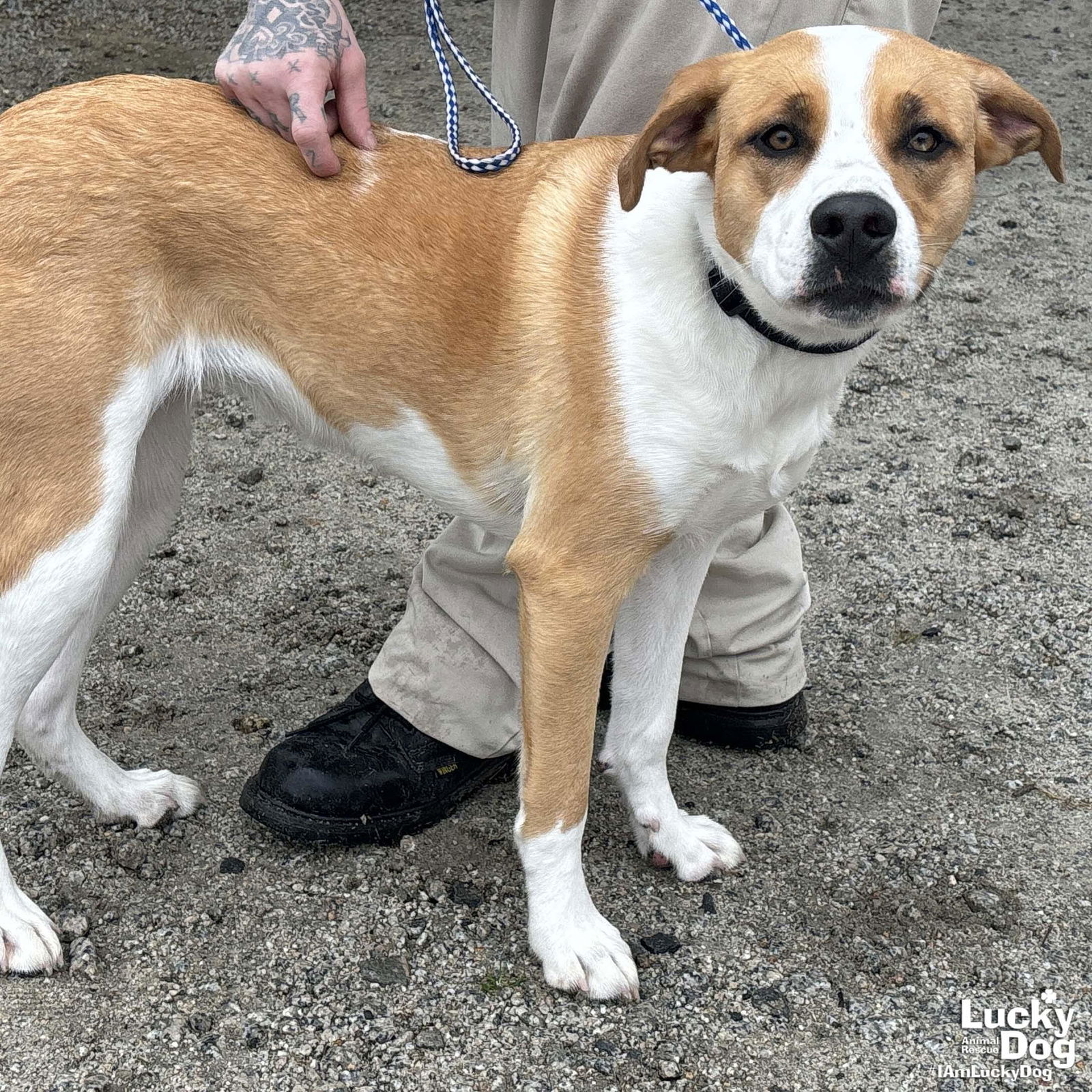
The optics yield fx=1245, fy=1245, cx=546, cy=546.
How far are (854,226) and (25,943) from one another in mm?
1883

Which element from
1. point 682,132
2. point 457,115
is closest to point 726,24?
point 682,132

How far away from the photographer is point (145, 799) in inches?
103

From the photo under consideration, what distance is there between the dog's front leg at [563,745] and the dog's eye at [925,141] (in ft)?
2.57

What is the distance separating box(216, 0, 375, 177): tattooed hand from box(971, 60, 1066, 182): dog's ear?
3.45 ft

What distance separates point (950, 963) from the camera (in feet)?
7.66

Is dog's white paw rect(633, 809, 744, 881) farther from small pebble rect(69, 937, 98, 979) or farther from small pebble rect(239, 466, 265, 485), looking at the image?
small pebble rect(239, 466, 265, 485)

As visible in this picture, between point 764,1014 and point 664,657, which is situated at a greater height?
point 664,657

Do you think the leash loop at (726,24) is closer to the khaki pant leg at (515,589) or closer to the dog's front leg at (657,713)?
the khaki pant leg at (515,589)

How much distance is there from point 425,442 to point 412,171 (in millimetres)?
489

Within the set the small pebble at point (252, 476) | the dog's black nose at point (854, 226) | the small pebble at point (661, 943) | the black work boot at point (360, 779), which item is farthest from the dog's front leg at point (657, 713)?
the small pebble at point (252, 476)

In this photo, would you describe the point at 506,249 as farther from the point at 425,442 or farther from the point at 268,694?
the point at 268,694

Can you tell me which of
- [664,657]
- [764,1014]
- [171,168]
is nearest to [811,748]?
[664,657]

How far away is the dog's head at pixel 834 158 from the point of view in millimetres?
1832

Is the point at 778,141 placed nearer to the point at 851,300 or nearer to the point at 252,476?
the point at 851,300
